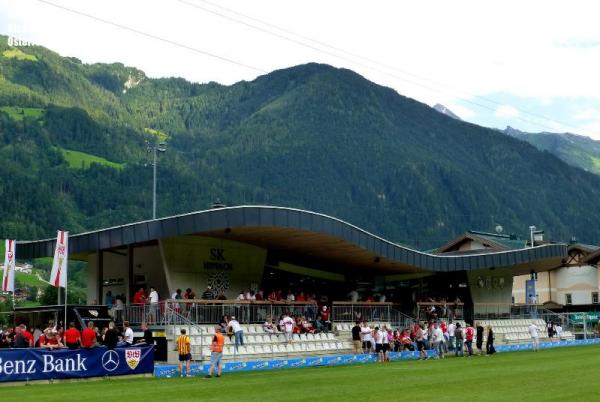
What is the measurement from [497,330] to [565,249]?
7.36m

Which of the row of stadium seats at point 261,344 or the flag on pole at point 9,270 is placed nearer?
the row of stadium seats at point 261,344

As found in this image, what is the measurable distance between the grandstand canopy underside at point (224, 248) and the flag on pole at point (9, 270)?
2273 millimetres

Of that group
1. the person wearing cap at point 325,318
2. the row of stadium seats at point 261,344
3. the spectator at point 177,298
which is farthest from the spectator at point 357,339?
the spectator at point 177,298

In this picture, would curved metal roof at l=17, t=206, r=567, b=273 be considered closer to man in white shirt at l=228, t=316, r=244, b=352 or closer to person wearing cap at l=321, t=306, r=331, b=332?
person wearing cap at l=321, t=306, r=331, b=332

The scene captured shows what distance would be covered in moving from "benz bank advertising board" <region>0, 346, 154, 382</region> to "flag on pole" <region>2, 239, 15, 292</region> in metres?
10.0

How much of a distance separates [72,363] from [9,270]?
39.9 ft

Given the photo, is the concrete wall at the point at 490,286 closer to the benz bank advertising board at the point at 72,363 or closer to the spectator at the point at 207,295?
the spectator at the point at 207,295

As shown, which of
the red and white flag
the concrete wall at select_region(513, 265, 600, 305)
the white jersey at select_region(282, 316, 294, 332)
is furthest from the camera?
the concrete wall at select_region(513, 265, 600, 305)

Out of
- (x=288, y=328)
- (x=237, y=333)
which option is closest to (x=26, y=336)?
(x=237, y=333)

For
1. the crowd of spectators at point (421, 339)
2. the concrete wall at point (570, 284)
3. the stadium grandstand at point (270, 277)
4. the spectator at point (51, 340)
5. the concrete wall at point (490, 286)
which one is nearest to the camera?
the spectator at point (51, 340)

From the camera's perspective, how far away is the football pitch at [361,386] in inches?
730

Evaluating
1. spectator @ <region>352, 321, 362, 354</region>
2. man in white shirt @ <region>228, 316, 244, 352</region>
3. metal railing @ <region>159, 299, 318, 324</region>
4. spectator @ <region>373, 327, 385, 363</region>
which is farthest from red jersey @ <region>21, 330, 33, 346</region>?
spectator @ <region>373, 327, 385, 363</region>

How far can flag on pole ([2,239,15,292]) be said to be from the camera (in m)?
34.2

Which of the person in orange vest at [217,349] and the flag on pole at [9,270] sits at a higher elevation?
the flag on pole at [9,270]
